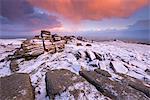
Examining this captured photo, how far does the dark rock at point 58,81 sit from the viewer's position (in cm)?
710

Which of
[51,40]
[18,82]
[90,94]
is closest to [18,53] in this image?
[51,40]

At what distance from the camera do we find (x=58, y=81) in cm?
777

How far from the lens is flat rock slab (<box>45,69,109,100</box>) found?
689cm

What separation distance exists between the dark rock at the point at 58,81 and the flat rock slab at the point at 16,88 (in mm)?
809

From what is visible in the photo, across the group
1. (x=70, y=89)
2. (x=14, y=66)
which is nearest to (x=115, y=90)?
(x=70, y=89)

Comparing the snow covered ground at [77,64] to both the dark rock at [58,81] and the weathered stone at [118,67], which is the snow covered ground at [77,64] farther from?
the dark rock at [58,81]

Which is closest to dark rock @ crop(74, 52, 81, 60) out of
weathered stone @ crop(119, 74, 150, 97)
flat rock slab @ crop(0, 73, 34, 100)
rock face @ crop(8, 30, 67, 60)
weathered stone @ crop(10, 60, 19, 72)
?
rock face @ crop(8, 30, 67, 60)

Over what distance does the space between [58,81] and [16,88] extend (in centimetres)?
180

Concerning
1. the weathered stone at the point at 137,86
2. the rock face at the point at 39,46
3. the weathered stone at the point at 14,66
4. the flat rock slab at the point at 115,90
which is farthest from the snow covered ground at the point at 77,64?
the flat rock slab at the point at 115,90

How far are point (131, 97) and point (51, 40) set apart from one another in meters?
9.77

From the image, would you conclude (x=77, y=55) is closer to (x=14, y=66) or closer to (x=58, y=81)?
(x=14, y=66)

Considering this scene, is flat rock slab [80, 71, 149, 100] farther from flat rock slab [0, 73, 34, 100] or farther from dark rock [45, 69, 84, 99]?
flat rock slab [0, 73, 34, 100]

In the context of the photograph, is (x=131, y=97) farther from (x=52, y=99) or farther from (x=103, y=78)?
(x=52, y=99)

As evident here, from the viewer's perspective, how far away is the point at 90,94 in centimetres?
714
